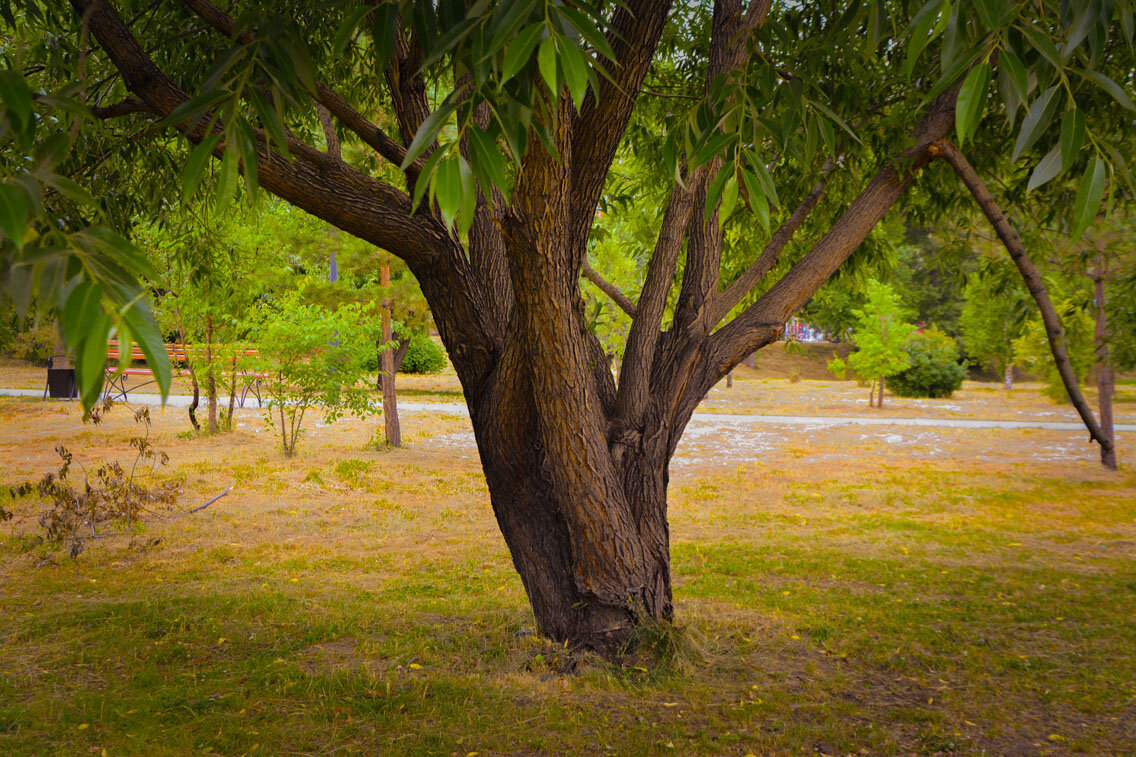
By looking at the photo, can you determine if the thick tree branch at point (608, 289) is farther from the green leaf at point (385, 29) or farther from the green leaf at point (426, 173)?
the green leaf at point (426, 173)

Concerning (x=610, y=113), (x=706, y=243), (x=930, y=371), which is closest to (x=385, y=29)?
(x=610, y=113)

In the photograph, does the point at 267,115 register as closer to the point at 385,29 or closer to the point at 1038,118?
the point at 385,29

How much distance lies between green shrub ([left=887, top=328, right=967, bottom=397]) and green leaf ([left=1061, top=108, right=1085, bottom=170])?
28817 millimetres

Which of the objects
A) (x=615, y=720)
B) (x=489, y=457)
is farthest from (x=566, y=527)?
(x=615, y=720)

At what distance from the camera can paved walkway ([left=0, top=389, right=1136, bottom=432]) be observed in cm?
1912

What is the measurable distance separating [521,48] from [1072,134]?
43.4 inches

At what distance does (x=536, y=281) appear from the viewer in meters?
3.47

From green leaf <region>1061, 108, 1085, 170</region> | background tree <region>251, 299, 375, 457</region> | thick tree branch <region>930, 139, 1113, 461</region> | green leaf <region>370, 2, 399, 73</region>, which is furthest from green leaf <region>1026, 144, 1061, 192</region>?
background tree <region>251, 299, 375, 457</region>

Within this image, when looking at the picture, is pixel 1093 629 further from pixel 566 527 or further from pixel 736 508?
pixel 736 508

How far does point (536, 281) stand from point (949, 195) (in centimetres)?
346

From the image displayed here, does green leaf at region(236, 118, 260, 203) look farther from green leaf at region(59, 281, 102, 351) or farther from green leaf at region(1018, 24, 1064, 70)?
green leaf at region(1018, 24, 1064, 70)

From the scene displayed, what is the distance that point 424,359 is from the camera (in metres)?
29.8

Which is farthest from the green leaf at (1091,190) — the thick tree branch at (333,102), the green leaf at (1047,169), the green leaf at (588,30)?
the thick tree branch at (333,102)

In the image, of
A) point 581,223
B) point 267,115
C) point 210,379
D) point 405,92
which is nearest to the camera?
point 267,115
